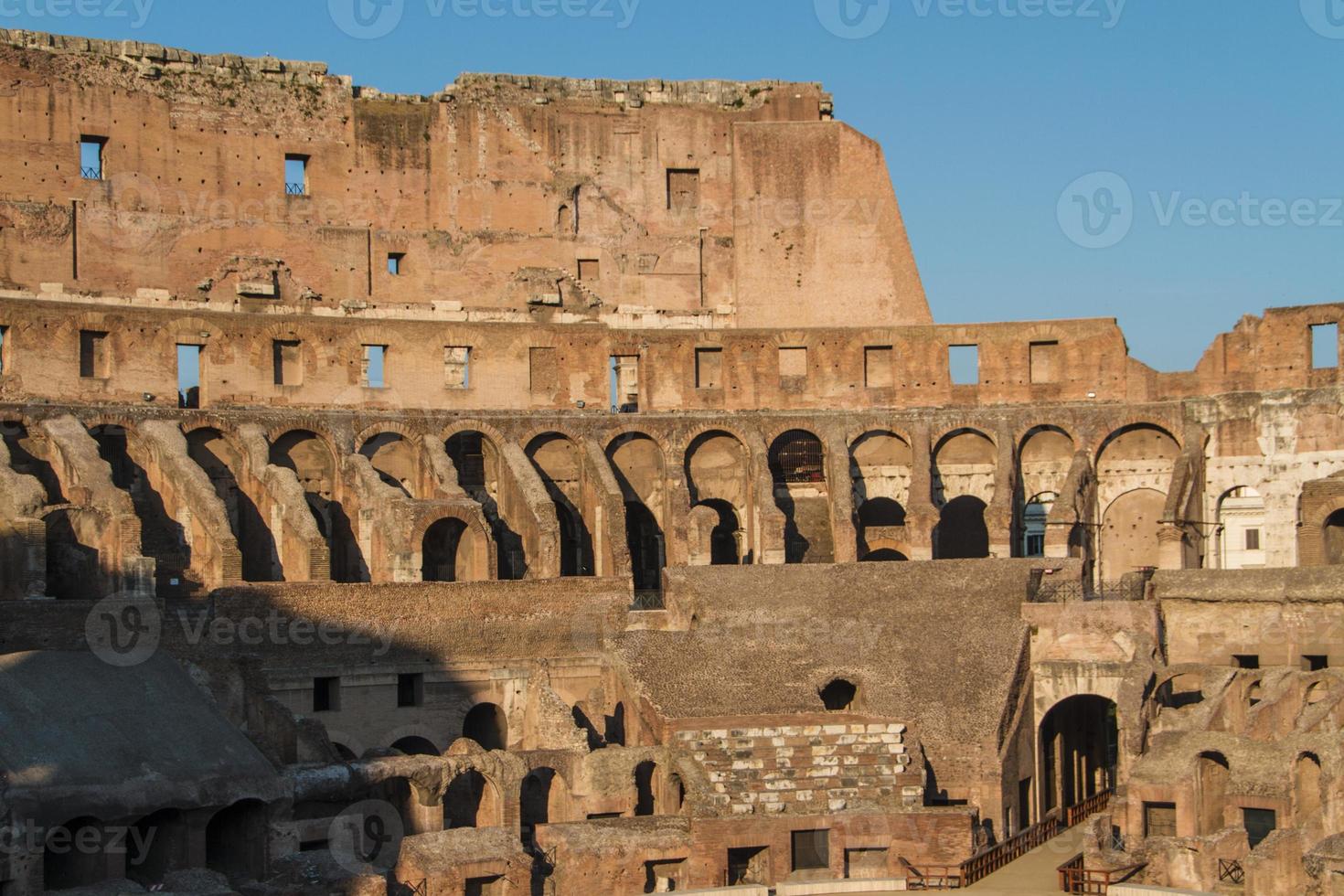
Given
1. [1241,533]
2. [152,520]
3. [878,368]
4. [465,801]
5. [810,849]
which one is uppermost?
[878,368]

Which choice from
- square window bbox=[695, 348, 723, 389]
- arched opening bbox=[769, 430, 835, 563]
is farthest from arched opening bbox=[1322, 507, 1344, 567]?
square window bbox=[695, 348, 723, 389]

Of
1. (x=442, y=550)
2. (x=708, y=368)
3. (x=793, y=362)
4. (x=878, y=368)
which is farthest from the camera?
(x=708, y=368)

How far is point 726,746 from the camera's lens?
30.8 m

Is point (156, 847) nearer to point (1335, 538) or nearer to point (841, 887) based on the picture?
point (841, 887)

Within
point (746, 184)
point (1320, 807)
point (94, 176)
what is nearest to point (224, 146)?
point (94, 176)

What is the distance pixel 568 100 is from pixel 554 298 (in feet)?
16.7

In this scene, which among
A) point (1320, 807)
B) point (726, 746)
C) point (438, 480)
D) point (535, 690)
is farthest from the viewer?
point (438, 480)

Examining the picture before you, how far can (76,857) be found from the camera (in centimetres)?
2539

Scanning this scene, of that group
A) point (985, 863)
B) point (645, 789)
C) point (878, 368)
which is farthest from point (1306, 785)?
point (878, 368)

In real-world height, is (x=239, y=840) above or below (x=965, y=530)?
below

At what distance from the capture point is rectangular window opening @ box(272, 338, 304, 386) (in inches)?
1539

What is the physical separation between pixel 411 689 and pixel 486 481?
716cm

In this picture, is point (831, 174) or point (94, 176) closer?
point (94, 176)

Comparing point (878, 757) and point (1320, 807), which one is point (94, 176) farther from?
point (1320, 807)
